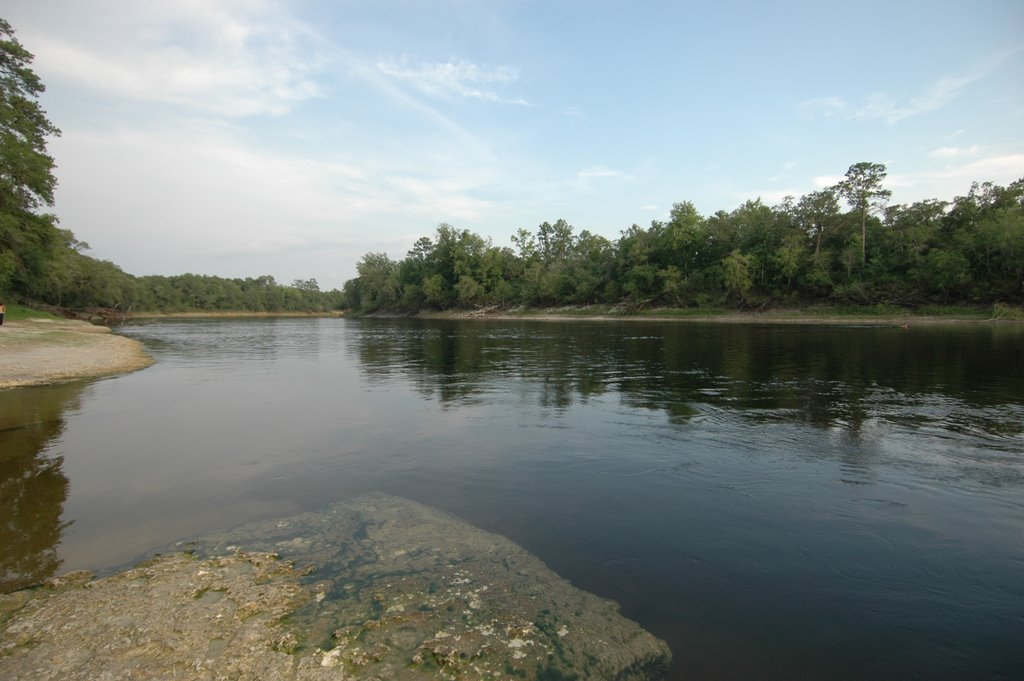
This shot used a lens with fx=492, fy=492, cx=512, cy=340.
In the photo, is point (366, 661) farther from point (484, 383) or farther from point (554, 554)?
point (484, 383)

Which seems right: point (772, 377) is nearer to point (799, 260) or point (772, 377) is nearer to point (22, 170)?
point (22, 170)

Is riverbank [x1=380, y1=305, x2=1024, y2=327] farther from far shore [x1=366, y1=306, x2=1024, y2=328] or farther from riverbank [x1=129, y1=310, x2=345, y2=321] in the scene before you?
riverbank [x1=129, y1=310, x2=345, y2=321]

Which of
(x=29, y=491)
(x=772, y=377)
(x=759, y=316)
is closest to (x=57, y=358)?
(x=29, y=491)

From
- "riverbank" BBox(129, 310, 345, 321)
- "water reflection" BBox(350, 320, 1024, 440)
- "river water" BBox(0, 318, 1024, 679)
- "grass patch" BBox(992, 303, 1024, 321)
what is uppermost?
"grass patch" BBox(992, 303, 1024, 321)

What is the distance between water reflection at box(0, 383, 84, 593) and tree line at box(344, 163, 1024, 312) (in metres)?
83.4

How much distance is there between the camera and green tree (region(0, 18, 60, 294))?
38531 mm

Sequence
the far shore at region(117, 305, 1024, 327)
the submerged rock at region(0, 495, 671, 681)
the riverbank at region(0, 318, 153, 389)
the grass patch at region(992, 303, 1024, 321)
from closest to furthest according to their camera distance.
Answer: the submerged rock at region(0, 495, 671, 681)
the riverbank at region(0, 318, 153, 389)
the grass patch at region(992, 303, 1024, 321)
the far shore at region(117, 305, 1024, 327)

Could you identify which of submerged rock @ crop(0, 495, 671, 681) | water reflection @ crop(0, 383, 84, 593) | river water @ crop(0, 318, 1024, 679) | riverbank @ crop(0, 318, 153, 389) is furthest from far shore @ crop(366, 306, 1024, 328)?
water reflection @ crop(0, 383, 84, 593)

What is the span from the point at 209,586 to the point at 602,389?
15954 mm

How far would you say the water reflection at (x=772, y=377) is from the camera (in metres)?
14.8

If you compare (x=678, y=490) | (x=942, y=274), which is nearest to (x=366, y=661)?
(x=678, y=490)

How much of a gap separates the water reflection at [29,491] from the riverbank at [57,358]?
18.3 feet

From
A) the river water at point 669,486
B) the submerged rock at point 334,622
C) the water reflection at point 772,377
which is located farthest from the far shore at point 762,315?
the submerged rock at point 334,622

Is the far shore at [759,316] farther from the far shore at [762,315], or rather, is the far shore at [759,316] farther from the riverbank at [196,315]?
the riverbank at [196,315]
